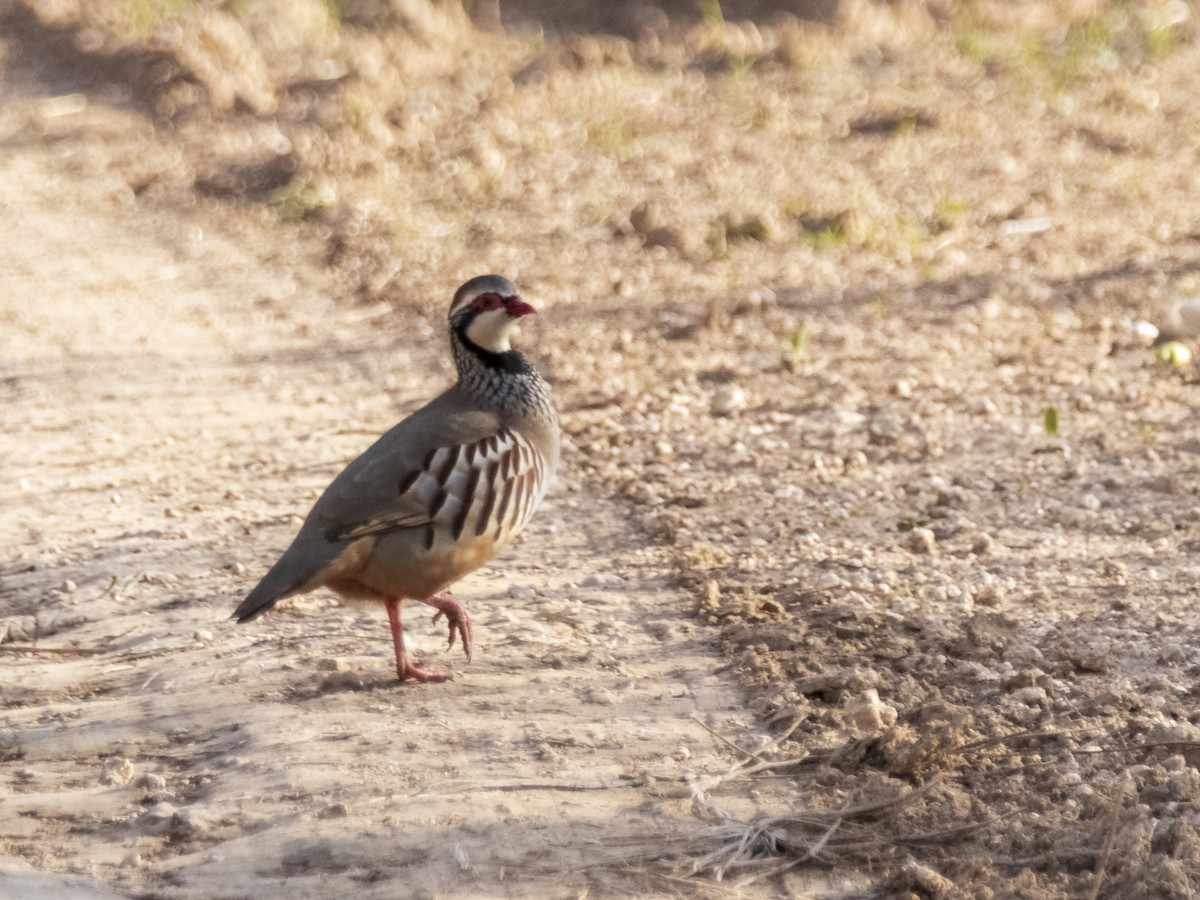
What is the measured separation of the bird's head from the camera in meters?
4.47

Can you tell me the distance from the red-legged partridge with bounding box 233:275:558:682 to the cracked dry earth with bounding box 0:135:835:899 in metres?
0.28

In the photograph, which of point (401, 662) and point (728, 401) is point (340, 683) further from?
point (728, 401)

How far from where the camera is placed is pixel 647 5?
1192 cm

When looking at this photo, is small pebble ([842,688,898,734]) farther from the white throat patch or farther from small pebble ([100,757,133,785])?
small pebble ([100,757,133,785])

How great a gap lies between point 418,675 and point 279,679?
14.4 inches

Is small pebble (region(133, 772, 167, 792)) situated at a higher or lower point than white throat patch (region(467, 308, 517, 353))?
lower

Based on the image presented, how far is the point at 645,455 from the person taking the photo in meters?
5.70

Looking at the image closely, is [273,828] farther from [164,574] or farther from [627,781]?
[164,574]

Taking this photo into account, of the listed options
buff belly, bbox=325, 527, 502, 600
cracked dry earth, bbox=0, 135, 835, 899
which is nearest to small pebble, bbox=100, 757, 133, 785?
cracked dry earth, bbox=0, 135, 835, 899

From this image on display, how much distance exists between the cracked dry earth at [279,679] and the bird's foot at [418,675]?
Answer: 1.5 inches

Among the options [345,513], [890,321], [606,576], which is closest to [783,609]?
[606,576]

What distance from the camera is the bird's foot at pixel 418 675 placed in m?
4.14

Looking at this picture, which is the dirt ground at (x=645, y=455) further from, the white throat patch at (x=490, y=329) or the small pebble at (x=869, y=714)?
the white throat patch at (x=490, y=329)

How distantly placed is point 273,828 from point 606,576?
4.98 ft
